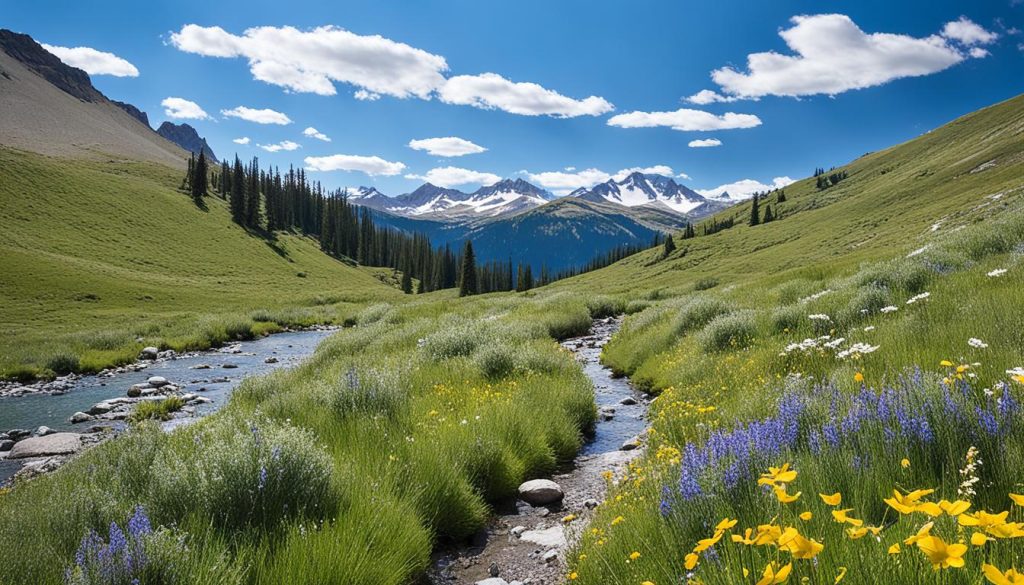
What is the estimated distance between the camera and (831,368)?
285 inches

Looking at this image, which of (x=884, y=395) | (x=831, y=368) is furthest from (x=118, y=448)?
A: (x=831, y=368)

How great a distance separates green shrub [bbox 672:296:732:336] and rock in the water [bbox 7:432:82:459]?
1725 centimetres

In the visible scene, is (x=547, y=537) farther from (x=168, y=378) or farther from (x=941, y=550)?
(x=168, y=378)

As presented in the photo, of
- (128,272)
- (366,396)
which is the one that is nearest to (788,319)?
(366,396)

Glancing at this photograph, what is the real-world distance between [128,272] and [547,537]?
272 feet

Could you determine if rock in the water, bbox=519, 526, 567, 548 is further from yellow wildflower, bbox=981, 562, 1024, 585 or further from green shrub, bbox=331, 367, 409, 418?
yellow wildflower, bbox=981, 562, 1024, 585

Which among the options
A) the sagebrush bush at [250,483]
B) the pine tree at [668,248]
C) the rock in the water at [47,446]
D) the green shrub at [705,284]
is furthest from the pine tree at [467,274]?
the sagebrush bush at [250,483]

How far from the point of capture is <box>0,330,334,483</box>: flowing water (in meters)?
17.0

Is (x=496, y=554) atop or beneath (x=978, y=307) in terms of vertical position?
beneath

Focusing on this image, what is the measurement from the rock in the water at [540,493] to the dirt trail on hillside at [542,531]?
0.38 feet

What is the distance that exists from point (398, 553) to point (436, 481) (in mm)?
1533

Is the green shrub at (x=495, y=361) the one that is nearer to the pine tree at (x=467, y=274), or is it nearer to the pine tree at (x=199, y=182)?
the pine tree at (x=467, y=274)

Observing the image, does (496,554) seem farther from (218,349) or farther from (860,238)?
(860,238)

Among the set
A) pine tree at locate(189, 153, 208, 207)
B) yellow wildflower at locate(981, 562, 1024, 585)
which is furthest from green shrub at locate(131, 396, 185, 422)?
pine tree at locate(189, 153, 208, 207)
